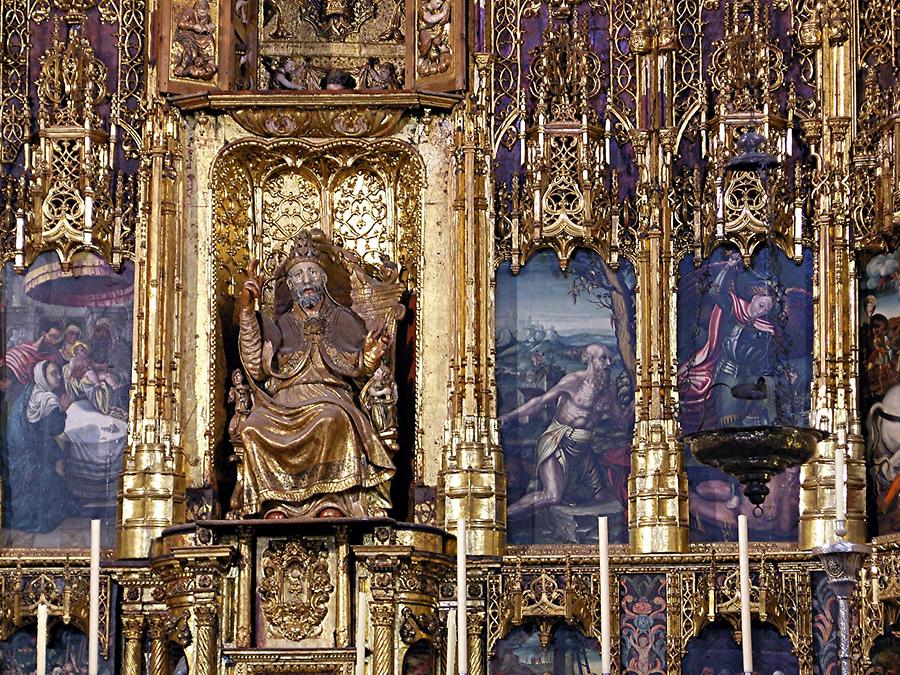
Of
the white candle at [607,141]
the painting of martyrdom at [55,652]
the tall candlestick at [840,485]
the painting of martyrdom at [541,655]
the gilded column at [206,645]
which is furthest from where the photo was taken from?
the white candle at [607,141]

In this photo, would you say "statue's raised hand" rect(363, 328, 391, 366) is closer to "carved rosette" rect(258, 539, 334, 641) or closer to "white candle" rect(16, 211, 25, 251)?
"carved rosette" rect(258, 539, 334, 641)

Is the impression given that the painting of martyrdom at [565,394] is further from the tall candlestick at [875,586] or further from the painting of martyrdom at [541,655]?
the tall candlestick at [875,586]

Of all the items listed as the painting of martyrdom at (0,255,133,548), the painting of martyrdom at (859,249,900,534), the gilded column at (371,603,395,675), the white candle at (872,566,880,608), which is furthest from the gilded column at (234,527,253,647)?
the painting of martyrdom at (859,249,900,534)

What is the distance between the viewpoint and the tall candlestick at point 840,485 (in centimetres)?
1479

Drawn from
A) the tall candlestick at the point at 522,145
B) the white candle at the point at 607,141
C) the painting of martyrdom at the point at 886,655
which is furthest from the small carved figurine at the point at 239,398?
the painting of martyrdom at the point at 886,655

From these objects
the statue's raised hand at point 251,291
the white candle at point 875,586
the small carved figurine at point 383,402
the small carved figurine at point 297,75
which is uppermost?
the small carved figurine at point 297,75

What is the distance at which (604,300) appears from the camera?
20.8 m

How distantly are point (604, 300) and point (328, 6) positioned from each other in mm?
4636

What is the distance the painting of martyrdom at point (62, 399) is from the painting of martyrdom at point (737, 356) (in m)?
5.92

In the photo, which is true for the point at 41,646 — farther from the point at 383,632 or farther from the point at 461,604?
the point at 383,632

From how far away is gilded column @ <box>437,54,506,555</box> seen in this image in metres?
20.0

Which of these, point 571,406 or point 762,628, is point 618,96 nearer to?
point 571,406

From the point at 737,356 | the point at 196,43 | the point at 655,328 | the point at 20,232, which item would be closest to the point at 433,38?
the point at 196,43

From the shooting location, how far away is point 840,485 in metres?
14.8
